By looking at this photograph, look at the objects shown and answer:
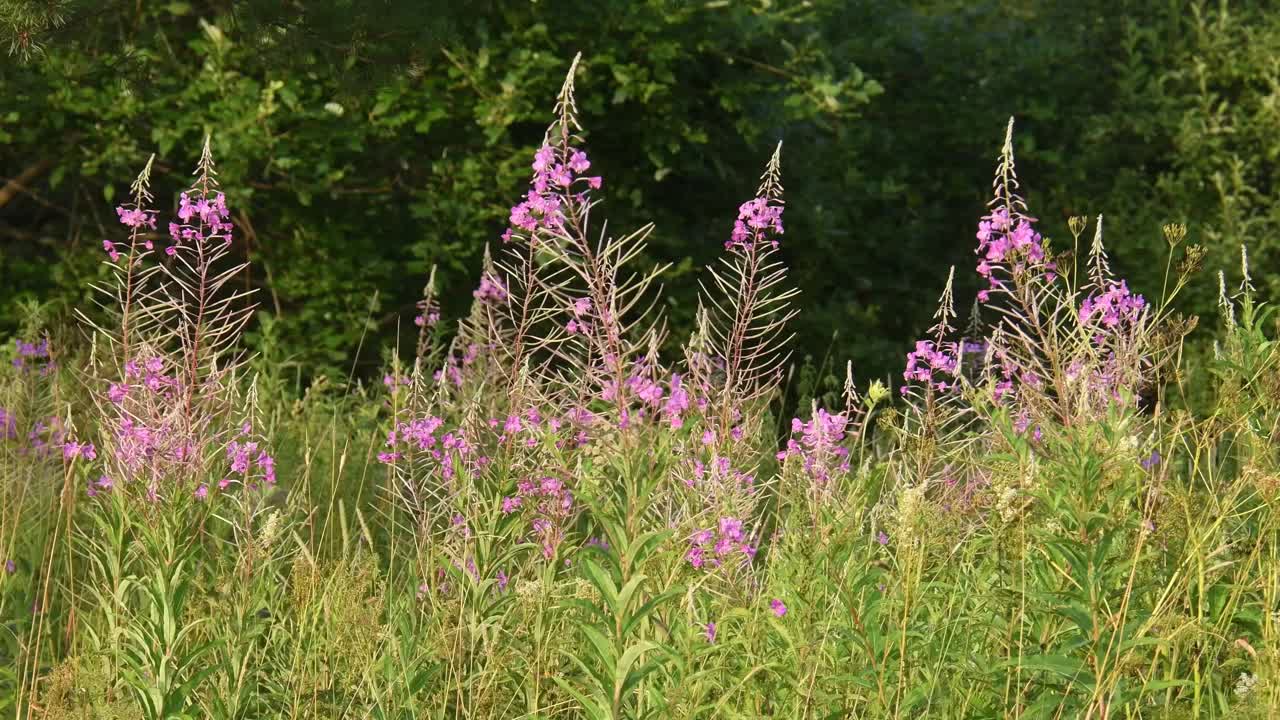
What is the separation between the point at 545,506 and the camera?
12.8ft

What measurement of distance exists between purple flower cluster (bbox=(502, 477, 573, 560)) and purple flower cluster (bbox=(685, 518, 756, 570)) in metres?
0.37

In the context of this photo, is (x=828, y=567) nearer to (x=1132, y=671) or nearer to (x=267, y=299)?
(x=1132, y=671)

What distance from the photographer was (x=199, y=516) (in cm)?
383

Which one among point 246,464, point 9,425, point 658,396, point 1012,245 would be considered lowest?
point 9,425

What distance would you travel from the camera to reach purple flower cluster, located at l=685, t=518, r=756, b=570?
350cm

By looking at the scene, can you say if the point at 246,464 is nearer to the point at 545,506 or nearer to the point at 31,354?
the point at 545,506

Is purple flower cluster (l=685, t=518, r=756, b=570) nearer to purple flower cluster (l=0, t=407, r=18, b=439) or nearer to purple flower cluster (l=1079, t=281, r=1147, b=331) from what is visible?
purple flower cluster (l=1079, t=281, r=1147, b=331)

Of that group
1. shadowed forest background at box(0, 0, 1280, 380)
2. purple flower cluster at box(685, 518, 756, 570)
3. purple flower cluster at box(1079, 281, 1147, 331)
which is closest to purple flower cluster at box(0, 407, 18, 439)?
shadowed forest background at box(0, 0, 1280, 380)

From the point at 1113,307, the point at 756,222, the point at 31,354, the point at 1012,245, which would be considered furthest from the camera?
the point at 31,354

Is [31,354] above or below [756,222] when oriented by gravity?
below

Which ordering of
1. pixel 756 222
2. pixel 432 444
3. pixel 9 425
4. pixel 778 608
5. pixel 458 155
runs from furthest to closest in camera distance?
1. pixel 458 155
2. pixel 9 425
3. pixel 432 444
4. pixel 756 222
5. pixel 778 608

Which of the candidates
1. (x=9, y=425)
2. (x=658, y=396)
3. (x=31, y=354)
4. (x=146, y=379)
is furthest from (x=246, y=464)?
(x=31, y=354)

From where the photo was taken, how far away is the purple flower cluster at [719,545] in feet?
11.5

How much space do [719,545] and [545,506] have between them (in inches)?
22.6
